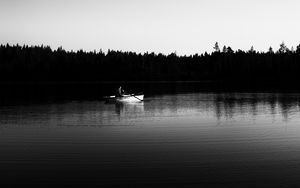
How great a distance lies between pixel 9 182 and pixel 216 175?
9.60 metres

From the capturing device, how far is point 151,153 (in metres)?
24.7

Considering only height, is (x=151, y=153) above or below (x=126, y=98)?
below

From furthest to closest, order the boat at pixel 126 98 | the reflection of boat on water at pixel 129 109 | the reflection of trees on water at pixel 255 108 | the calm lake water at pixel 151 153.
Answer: the boat at pixel 126 98 → the reflection of boat on water at pixel 129 109 → the reflection of trees on water at pixel 255 108 → the calm lake water at pixel 151 153

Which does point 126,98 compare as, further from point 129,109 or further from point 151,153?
point 151,153

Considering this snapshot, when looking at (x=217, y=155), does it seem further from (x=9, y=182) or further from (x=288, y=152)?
(x=9, y=182)

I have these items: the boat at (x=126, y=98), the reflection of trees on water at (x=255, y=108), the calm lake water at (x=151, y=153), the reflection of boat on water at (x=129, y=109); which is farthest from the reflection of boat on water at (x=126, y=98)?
the calm lake water at (x=151, y=153)

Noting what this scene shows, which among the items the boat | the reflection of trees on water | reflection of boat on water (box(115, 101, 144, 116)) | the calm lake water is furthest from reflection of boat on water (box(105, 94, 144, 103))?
the calm lake water

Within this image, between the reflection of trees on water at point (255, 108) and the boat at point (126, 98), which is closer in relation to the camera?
the reflection of trees on water at point (255, 108)

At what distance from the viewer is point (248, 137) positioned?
1225 inches

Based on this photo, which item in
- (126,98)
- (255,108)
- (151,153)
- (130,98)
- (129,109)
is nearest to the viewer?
(151,153)

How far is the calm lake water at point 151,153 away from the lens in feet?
60.7

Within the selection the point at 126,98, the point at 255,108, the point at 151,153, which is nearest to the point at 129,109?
the point at 126,98

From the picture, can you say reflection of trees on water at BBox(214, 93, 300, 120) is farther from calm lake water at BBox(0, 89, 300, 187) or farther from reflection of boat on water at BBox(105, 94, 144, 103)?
reflection of boat on water at BBox(105, 94, 144, 103)

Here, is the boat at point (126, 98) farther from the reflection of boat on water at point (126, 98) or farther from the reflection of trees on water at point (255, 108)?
the reflection of trees on water at point (255, 108)
